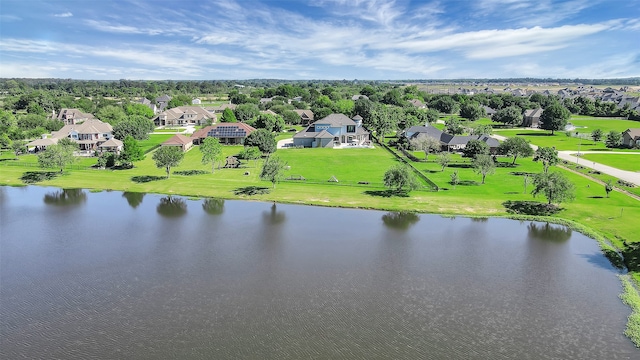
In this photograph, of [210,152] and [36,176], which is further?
[210,152]

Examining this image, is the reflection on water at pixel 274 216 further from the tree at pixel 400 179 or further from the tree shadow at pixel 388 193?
the tree at pixel 400 179

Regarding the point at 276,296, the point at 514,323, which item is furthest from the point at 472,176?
the point at 276,296

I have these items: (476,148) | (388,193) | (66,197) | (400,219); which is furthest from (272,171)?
(476,148)

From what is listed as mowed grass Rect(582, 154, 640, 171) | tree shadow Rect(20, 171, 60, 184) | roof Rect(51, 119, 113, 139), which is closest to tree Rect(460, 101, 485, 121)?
mowed grass Rect(582, 154, 640, 171)

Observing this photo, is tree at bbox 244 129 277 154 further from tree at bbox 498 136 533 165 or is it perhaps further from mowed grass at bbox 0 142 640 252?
tree at bbox 498 136 533 165

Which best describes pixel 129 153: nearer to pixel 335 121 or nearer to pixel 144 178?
pixel 144 178
